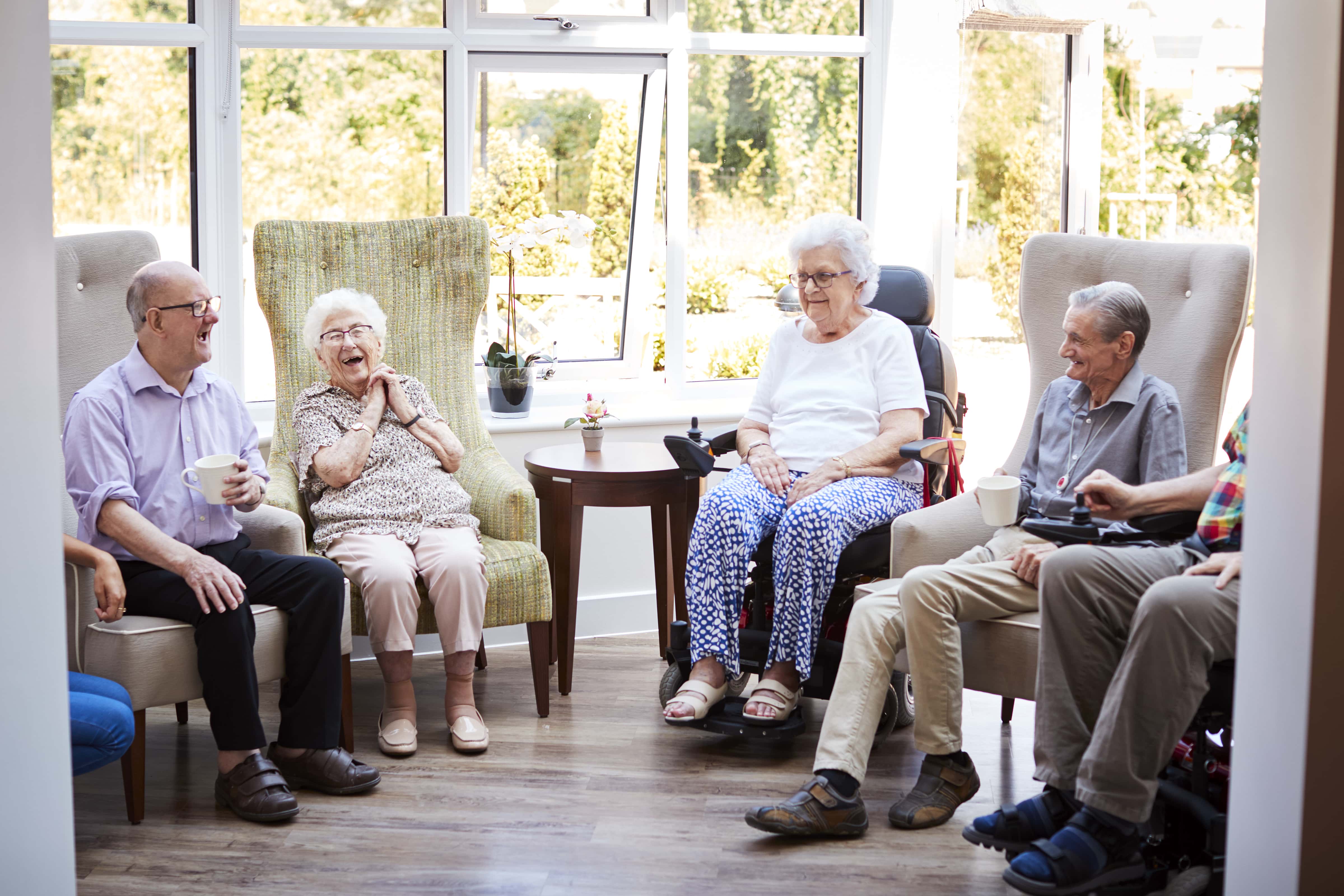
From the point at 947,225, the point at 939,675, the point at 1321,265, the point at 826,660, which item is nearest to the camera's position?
the point at 1321,265

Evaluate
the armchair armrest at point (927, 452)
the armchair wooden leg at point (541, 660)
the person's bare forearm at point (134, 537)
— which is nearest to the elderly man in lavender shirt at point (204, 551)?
the person's bare forearm at point (134, 537)

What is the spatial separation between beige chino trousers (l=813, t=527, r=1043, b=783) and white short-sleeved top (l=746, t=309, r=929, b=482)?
647 mm

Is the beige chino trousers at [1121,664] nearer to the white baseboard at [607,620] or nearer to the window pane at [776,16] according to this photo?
the white baseboard at [607,620]

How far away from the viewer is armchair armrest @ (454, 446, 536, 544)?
3.28 m

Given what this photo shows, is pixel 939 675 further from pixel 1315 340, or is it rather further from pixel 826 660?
pixel 1315 340

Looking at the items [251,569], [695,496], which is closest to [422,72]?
[695,496]

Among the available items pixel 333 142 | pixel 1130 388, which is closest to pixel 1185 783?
pixel 1130 388

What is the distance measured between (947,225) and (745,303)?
2.47 feet

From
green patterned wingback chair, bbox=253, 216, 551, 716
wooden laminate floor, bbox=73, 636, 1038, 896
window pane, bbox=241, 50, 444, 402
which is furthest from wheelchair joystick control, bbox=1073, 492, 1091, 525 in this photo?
window pane, bbox=241, 50, 444, 402

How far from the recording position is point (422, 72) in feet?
13.4

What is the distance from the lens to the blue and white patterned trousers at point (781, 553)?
2.88m

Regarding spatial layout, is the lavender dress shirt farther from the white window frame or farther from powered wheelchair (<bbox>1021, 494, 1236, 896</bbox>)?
powered wheelchair (<bbox>1021, 494, 1236, 896</bbox>)

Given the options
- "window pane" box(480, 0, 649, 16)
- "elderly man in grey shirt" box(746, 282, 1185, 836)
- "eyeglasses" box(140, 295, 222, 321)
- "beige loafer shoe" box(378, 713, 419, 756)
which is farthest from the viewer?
"window pane" box(480, 0, 649, 16)

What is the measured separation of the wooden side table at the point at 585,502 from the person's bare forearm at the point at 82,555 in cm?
115
